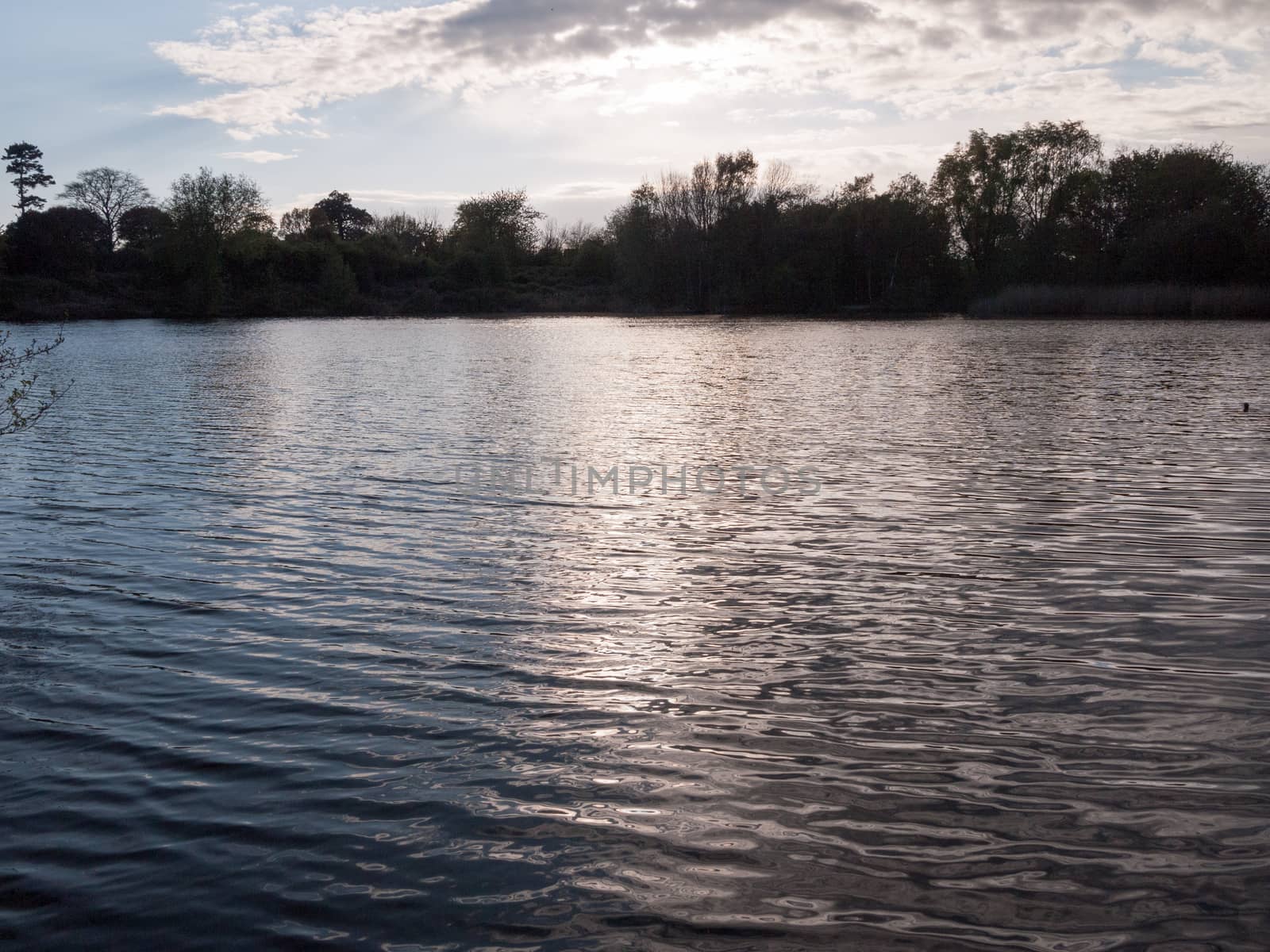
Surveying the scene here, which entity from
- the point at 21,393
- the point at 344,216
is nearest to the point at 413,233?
the point at 344,216

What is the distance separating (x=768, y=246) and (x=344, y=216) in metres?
89.6

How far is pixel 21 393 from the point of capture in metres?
9.27

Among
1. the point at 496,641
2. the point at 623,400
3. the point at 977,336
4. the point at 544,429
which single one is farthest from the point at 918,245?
the point at 496,641

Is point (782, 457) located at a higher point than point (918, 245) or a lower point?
lower

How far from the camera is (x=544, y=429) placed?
20.0m

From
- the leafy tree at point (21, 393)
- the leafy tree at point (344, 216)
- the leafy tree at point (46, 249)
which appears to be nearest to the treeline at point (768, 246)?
the leafy tree at point (46, 249)

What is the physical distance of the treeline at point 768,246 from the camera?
82.9 meters

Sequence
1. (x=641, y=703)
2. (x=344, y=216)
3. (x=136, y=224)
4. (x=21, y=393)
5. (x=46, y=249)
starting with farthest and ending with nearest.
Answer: (x=344, y=216)
(x=136, y=224)
(x=46, y=249)
(x=21, y=393)
(x=641, y=703)

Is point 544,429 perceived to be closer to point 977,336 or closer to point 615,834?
point 615,834

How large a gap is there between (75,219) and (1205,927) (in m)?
121

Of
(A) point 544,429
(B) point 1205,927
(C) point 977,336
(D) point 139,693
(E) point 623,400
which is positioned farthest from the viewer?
(C) point 977,336

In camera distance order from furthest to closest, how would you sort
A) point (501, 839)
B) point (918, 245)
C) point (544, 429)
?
point (918, 245), point (544, 429), point (501, 839)

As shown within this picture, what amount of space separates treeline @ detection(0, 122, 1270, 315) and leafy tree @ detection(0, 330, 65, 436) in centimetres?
6637

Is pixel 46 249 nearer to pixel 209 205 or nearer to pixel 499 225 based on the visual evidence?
pixel 209 205
